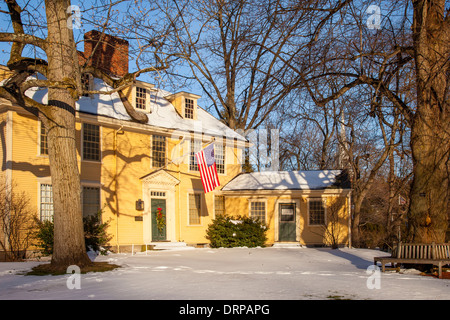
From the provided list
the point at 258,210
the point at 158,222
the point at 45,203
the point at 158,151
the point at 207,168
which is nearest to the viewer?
the point at 45,203

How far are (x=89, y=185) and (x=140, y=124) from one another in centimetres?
364

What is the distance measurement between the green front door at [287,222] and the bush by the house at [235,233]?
80.2 inches

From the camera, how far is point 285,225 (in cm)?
2444

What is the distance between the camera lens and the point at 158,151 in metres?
21.8

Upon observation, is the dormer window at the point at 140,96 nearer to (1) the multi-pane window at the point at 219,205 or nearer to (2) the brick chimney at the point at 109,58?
(2) the brick chimney at the point at 109,58

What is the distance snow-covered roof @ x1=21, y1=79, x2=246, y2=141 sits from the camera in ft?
61.6

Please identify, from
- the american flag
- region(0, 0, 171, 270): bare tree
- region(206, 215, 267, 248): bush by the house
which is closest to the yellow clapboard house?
region(206, 215, 267, 248): bush by the house

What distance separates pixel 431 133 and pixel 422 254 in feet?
9.54

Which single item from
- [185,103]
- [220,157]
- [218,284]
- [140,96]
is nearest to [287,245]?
[220,157]

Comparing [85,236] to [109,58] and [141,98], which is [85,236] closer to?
[141,98]

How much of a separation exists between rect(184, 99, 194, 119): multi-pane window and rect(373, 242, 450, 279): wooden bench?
15.3 m

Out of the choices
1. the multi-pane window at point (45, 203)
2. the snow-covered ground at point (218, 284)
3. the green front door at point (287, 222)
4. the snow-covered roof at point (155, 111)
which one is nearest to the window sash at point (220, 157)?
the snow-covered roof at point (155, 111)

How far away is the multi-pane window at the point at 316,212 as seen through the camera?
2423 cm

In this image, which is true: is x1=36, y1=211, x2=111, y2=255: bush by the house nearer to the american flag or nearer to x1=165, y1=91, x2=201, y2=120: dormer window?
the american flag
